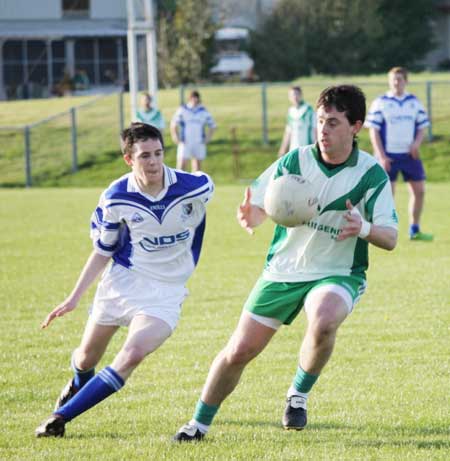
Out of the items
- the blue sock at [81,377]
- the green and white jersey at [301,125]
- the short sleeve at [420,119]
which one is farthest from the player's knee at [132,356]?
the green and white jersey at [301,125]

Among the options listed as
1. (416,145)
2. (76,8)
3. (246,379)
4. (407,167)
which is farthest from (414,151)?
(76,8)

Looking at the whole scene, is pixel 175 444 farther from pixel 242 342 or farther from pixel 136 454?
pixel 242 342

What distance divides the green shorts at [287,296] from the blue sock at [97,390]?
755 millimetres

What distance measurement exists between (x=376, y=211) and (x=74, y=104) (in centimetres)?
3451

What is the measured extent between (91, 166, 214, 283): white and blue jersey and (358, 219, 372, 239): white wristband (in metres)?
1.15

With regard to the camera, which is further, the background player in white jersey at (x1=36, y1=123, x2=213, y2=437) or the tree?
the tree

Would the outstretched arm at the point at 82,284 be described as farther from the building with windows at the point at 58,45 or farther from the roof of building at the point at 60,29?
the roof of building at the point at 60,29

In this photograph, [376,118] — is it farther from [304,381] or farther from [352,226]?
[352,226]

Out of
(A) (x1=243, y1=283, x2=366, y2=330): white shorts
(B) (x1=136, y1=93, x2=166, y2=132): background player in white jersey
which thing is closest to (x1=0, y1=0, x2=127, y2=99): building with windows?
(B) (x1=136, y1=93, x2=166, y2=132): background player in white jersey

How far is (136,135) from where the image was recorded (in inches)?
232

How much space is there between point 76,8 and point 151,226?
49283 millimetres

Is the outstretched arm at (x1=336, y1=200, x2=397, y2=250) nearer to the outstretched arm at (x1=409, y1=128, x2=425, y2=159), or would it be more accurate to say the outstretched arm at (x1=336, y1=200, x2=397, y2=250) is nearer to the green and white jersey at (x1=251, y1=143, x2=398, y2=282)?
the green and white jersey at (x1=251, y1=143, x2=398, y2=282)

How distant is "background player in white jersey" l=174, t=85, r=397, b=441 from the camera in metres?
5.48

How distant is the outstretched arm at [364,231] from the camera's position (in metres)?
5.19
